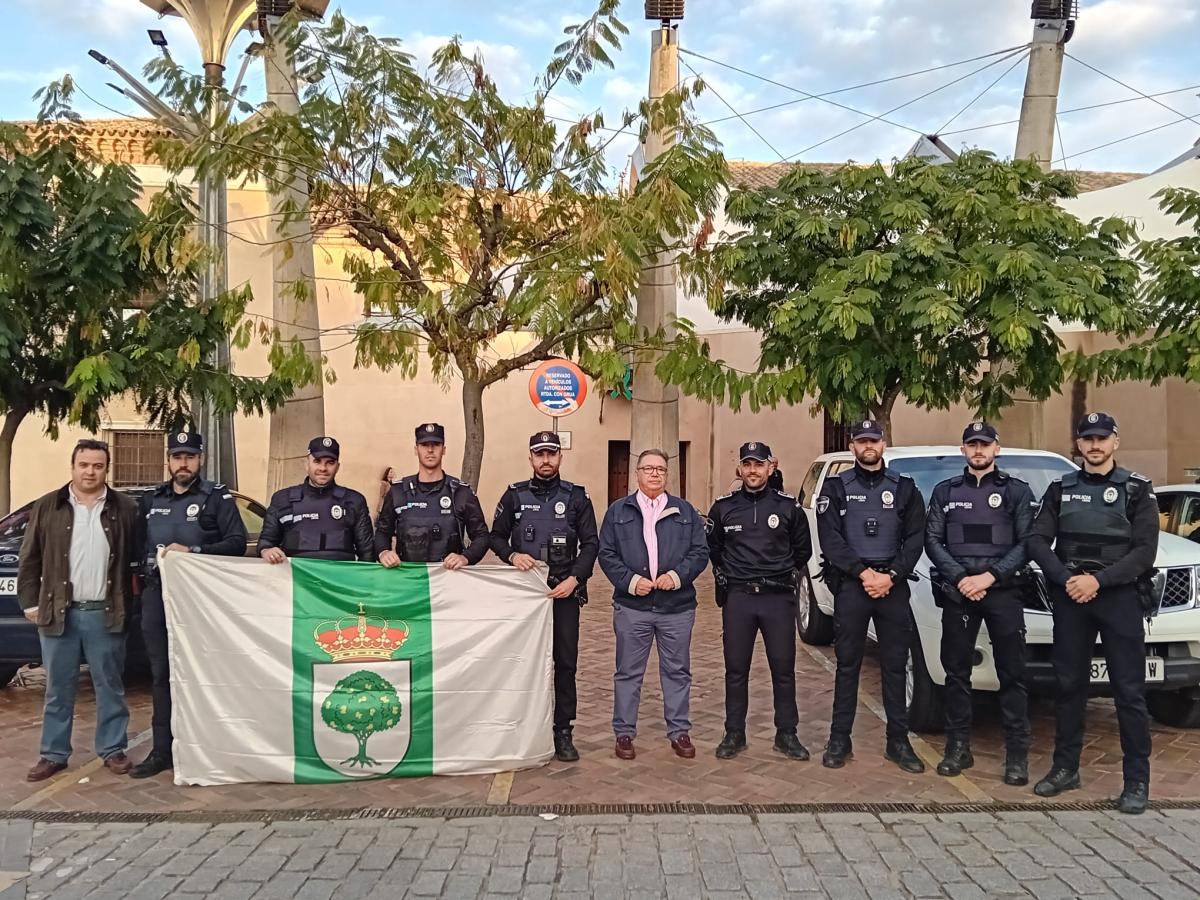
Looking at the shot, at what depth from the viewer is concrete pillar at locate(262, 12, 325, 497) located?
7914mm

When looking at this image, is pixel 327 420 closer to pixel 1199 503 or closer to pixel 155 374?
pixel 155 374

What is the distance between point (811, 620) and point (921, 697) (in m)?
3.00

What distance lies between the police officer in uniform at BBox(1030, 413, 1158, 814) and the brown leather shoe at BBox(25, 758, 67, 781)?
5373mm

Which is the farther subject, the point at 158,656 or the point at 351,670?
the point at 158,656

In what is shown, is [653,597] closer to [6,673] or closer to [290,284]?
[290,284]

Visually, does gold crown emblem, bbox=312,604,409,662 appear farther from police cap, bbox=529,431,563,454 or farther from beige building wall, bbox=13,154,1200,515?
beige building wall, bbox=13,154,1200,515

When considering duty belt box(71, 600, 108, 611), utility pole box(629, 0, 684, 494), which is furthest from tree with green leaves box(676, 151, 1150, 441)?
duty belt box(71, 600, 108, 611)

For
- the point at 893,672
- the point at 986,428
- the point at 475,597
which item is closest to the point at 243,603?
the point at 475,597

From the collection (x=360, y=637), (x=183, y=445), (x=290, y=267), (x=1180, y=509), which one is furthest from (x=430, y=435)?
(x=1180, y=509)

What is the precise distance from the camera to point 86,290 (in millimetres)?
7531

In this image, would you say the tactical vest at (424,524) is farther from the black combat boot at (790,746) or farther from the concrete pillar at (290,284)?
the concrete pillar at (290,284)

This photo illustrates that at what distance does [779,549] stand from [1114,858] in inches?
86.4

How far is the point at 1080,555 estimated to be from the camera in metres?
4.84

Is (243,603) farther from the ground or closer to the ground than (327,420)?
closer to the ground
